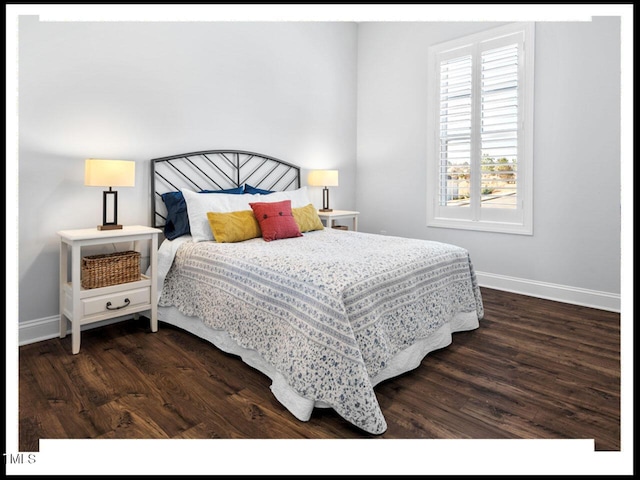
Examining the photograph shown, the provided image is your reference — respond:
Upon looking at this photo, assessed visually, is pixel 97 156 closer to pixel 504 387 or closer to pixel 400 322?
pixel 400 322

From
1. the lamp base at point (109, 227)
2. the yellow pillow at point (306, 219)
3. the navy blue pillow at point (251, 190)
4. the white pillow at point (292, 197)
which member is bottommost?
the lamp base at point (109, 227)

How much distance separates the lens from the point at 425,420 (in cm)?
175

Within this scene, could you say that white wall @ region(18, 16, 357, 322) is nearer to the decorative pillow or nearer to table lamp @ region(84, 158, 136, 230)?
table lamp @ region(84, 158, 136, 230)

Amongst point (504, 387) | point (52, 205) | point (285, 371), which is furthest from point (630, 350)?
point (52, 205)

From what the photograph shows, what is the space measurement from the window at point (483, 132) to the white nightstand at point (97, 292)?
291 cm

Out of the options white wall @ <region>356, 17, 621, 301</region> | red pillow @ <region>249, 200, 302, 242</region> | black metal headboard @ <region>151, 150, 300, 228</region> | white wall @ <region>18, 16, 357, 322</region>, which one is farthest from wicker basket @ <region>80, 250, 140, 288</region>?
white wall @ <region>356, 17, 621, 301</region>

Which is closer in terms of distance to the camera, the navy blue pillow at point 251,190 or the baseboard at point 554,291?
the baseboard at point 554,291

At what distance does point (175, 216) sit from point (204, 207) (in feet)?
0.89

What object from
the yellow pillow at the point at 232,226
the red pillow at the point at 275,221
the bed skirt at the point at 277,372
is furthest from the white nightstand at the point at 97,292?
the red pillow at the point at 275,221

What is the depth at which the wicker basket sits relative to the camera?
255 centimetres

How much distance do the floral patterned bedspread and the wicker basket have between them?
0.93 ft

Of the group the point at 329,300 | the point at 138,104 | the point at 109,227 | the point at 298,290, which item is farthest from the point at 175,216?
the point at 329,300

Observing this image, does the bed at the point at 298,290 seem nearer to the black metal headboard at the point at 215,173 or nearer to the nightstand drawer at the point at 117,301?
the black metal headboard at the point at 215,173

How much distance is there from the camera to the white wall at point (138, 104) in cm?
263
